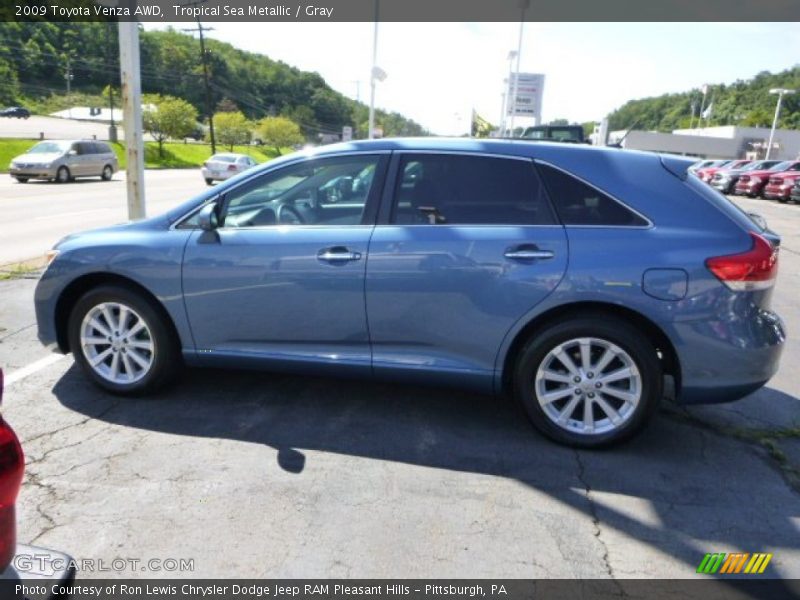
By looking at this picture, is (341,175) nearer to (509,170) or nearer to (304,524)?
(509,170)

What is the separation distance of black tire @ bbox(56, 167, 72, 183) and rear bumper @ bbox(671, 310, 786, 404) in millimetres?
26460

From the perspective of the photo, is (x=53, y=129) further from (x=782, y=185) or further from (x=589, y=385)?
(x=589, y=385)

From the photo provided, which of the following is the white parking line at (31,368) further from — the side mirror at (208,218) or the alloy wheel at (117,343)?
the side mirror at (208,218)

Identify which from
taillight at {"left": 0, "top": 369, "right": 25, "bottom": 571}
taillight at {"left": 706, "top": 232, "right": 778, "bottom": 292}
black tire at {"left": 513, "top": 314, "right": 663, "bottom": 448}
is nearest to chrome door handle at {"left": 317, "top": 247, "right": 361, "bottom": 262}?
black tire at {"left": 513, "top": 314, "right": 663, "bottom": 448}

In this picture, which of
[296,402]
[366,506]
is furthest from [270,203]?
[366,506]

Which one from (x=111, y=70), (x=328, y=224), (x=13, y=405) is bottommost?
(x=13, y=405)

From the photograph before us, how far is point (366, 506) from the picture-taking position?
10.0ft

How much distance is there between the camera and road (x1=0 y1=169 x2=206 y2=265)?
1057 centimetres

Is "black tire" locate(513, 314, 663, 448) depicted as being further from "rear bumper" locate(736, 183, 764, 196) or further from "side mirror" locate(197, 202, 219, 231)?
"rear bumper" locate(736, 183, 764, 196)

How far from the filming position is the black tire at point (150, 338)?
13.5ft

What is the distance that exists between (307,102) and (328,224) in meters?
149

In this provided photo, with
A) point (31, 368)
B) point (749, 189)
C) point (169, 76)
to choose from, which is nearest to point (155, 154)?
point (749, 189)

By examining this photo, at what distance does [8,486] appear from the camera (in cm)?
171

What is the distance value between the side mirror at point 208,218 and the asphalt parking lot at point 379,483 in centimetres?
118
